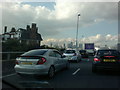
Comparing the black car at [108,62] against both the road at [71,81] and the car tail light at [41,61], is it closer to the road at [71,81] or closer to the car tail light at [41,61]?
the road at [71,81]

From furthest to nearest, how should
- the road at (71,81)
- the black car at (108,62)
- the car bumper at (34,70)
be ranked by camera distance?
the black car at (108,62), the car bumper at (34,70), the road at (71,81)

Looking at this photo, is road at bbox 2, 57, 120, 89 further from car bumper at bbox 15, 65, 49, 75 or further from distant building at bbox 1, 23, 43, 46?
distant building at bbox 1, 23, 43, 46

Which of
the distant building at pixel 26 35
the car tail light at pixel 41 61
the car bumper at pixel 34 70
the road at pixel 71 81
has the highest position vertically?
the distant building at pixel 26 35

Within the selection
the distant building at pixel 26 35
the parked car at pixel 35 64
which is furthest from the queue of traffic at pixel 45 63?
the distant building at pixel 26 35

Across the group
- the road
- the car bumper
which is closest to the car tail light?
the car bumper

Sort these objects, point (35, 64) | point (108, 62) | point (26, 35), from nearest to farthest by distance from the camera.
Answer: point (35, 64), point (108, 62), point (26, 35)

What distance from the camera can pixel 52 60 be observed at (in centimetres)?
696

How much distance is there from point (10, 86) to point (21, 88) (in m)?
0.55

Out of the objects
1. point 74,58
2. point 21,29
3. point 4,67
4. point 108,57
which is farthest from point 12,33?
point 108,57

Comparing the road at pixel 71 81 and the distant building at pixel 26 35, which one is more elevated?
the distant building at pixel 26 35

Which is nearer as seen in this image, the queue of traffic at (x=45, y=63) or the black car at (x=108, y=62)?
the queue of traffic at (x=45, y=63)

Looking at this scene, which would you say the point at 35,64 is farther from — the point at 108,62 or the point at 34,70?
the point at 108,62

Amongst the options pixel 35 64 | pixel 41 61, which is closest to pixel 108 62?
pixel 41 61

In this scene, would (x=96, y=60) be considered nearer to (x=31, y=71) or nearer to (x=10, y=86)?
(x=31, y=71)
